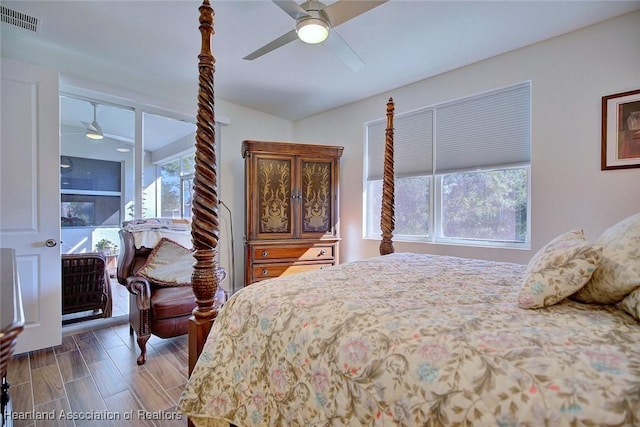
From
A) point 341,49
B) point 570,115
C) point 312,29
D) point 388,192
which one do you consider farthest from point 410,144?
point 312,29

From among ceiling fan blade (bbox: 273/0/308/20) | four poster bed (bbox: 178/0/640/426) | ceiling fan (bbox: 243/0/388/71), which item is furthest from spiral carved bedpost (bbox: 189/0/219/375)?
ceiling fan (bbox: 243/0/388/71)

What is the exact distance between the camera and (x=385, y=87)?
334 cm

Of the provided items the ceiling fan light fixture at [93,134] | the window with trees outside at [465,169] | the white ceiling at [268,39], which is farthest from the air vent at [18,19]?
the window with trees outside at [465,169]

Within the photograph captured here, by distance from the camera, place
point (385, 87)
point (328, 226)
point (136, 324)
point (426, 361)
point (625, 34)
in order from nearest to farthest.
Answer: point (426, 361) → point (625, 34) → point (136, 324) → point (385, 87) → point (328, 226)

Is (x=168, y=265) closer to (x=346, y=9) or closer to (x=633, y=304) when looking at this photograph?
(x=346, y=9)

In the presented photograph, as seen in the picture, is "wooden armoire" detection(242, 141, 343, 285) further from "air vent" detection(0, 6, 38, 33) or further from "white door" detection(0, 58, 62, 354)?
"air vent" detection(0, 6, 38, 33)

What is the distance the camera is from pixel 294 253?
3410 millimetres

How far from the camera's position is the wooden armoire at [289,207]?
331 cm

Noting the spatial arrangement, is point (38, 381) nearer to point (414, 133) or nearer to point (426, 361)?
point (426, 361)

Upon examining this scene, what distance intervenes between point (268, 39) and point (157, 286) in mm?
2237

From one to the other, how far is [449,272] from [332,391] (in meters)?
0.99

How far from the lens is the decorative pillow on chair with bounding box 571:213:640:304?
93 cm

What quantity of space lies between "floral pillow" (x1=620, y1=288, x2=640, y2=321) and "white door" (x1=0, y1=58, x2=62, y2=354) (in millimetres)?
3415

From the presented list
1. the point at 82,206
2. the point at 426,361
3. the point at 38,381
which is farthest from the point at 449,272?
the point at 82,206
